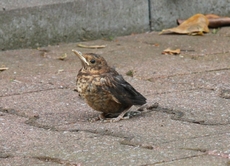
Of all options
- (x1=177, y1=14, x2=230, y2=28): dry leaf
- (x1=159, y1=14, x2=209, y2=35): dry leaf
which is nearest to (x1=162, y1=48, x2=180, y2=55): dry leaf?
(x1=159, y1=14, x2=209, y2=35): dry leaf

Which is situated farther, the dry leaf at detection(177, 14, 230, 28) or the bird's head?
the dry leaf at detection(177, 14, 230, 28)

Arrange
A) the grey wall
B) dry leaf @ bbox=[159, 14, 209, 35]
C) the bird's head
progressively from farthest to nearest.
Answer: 1. dry leaf @ bbox=[159, 14, 209, 35]
2. the grey wall
3. the bird's head

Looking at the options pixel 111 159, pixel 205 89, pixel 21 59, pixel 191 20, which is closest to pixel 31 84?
pixel 21 59

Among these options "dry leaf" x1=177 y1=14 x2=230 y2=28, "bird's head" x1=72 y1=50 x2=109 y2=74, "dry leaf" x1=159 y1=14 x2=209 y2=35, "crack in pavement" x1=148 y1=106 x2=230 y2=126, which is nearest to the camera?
"crack in pavement" x1=148 y1=106 x2=230 y2=126

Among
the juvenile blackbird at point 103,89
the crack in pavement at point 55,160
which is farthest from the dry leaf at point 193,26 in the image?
the crack in pavement at point 55,160

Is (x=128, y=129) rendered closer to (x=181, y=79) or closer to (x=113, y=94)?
(x=113, y=94)

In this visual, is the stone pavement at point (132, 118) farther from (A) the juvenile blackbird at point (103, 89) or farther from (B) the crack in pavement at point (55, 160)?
(A) the juvenile blackbird at point (103, 89)

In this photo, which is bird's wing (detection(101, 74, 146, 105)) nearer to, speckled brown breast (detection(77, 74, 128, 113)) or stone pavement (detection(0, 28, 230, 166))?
speckled brown breast (detection(77, 74, 128, 113))

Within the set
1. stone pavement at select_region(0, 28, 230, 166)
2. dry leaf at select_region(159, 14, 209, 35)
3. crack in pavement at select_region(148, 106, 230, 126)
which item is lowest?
crack in pavement at select_region(148, 106, 230, 126)
